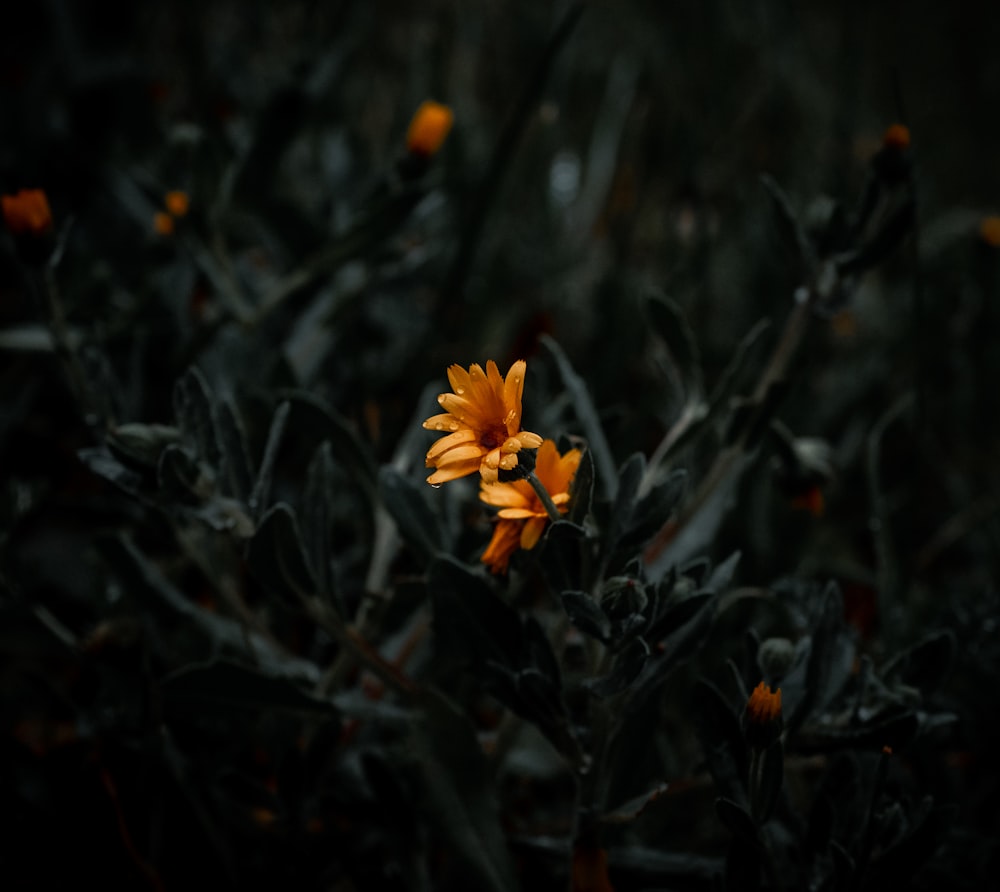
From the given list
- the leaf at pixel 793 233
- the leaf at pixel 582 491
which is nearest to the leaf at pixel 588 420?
the leaf at pixel 582 491

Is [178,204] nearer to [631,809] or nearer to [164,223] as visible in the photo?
[164,223]

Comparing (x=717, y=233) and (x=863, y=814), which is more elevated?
(x=717, y=233)

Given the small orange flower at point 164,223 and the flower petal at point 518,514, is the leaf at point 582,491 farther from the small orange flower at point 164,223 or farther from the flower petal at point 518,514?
the small orange flower at point 164,223

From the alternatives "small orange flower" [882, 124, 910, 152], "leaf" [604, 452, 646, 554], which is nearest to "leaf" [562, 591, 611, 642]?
"leaf" [604, 452, 646, 554]

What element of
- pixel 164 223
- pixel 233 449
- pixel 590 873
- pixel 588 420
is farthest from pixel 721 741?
A: pixel 164 223

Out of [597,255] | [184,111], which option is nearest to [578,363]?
[597,255]

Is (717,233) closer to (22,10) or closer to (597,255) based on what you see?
(597,255)
